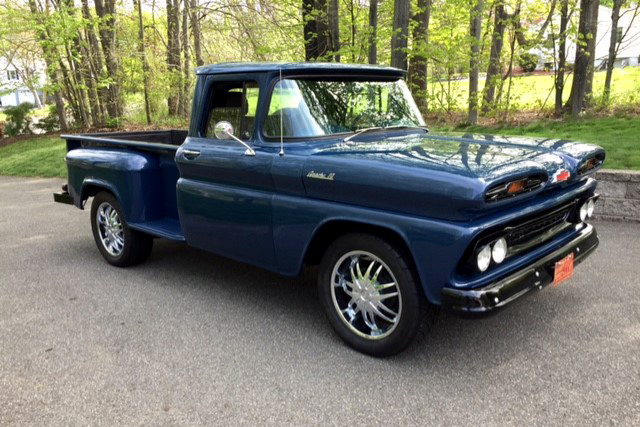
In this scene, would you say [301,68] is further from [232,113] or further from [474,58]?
[474,58]

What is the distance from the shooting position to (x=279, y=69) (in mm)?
3742

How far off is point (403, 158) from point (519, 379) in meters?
1.45

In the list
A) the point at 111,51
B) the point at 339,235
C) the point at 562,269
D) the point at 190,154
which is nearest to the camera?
the point at 562,269

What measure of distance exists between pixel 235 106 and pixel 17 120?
61.2 feet

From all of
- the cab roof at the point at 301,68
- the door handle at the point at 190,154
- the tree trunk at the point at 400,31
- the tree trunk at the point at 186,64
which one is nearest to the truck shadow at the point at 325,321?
the door handle at the point at 190,154

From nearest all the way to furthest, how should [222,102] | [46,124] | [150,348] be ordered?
[150,348]
[222,102]
[46,124]

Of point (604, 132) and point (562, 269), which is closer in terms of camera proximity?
point (562, 269)

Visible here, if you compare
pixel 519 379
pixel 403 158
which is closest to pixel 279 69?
pixel 403 158

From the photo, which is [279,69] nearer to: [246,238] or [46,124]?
[246,238]

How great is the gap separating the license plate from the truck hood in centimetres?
48

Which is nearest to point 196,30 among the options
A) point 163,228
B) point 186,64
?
point 186,64

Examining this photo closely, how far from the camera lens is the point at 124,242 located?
5.18 metres

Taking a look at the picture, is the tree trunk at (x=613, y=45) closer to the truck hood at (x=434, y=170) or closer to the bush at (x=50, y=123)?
the truck hood at (x=434, y=170)

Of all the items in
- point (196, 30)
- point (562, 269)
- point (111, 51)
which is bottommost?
point (562, 269)
